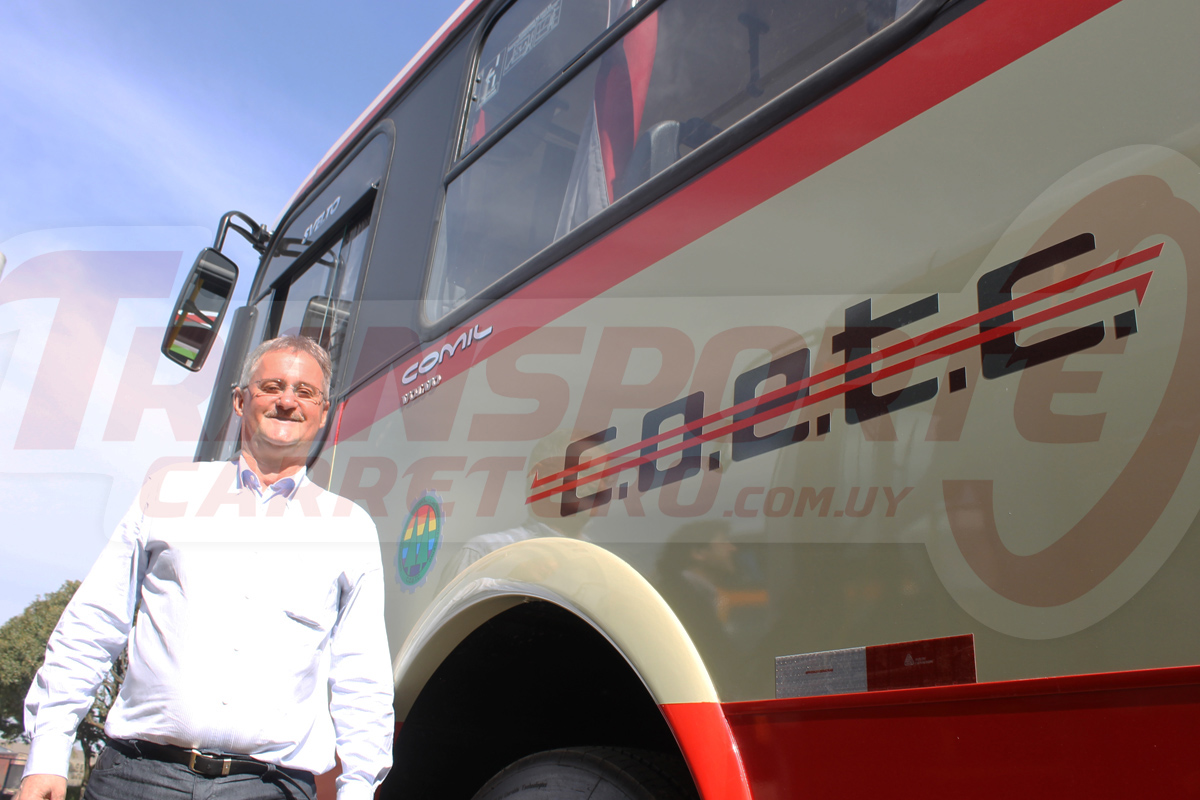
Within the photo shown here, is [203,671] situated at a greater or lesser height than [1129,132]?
lesser

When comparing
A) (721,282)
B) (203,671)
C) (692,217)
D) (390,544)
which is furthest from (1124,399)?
(390,544)

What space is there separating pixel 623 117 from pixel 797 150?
28.2 inches

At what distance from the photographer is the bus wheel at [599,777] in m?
1.60

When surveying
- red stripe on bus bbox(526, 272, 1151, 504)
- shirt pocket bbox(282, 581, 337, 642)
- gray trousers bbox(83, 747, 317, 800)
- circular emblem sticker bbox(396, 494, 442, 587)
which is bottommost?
gray trousers bbox(83, 747, 317, 800)

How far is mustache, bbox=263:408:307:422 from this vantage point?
1935 millimetres

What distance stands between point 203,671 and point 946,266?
1498 millimetres

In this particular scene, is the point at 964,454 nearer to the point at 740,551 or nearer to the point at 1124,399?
the point at 1124,399

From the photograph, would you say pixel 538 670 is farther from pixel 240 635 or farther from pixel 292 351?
pixel 292 351

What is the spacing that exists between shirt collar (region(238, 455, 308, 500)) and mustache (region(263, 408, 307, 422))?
0.13 metres

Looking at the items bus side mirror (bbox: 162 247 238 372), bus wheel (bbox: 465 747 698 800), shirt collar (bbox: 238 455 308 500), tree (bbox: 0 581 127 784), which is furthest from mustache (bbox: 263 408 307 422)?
tree (bbox: 0 581 127 784)

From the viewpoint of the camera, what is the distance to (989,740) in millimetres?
1075

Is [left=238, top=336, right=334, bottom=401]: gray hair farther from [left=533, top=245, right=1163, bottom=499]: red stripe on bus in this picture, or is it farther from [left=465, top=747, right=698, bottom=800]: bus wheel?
[left=465, top=747, right=698, bottom=800]: bus wheel

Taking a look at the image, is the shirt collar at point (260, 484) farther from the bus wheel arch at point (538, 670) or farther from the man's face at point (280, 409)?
the bus wheel arch at point (538, 670)

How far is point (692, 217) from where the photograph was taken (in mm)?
1771
